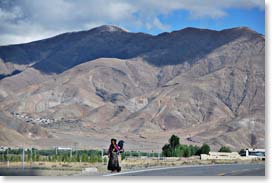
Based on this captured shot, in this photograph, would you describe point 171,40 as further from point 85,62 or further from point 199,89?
point 199,89

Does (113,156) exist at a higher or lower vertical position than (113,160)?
higher

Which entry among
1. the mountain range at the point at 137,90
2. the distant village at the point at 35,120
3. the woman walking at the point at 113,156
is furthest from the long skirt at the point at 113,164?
the distant village at the point at 35,120

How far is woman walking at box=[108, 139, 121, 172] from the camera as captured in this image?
17359mm

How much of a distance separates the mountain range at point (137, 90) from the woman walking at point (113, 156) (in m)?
52.9

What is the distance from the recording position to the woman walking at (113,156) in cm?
1736

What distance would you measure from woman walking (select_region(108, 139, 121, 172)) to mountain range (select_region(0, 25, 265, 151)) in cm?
5295

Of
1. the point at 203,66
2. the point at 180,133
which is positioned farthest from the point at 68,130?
the point at 203,66

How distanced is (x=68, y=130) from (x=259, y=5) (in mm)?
90412

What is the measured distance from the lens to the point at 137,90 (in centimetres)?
14712

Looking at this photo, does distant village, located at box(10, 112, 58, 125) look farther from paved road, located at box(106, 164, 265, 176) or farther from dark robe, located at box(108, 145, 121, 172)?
dark robe, located at box(108, 145, 121, 172)

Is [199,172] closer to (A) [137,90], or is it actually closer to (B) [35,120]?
(B) [35,120]

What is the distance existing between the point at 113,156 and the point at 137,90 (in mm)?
129632

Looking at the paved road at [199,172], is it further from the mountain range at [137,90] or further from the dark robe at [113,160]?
the mountain range at [137,90]

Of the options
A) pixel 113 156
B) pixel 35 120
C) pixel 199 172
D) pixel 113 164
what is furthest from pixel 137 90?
pixel 113 156
